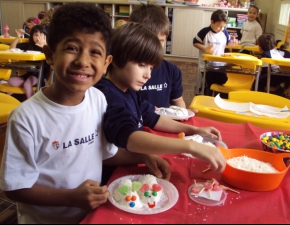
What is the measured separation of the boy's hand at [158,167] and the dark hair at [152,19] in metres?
0.95

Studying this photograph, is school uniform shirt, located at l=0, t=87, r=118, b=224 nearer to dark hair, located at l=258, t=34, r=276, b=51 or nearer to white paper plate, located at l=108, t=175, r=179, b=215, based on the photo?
white paper plate, located at l=108, t=175, r=179, b=215

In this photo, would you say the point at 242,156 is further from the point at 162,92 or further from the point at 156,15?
the point at 156,15

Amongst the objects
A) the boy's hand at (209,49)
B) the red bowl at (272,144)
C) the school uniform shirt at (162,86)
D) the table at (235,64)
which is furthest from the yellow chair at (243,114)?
the boy's hand at (209,49)

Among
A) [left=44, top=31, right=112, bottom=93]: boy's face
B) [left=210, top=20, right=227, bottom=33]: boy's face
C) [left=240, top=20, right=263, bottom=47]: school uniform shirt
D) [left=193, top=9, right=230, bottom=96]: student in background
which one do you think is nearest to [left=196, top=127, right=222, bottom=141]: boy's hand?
[left=44, top=31, right=112, bottom=93]: boy's face

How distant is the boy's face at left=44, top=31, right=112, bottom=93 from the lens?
2.57ft

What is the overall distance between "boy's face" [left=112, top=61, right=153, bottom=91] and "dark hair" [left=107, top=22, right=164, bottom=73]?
2 centimetres

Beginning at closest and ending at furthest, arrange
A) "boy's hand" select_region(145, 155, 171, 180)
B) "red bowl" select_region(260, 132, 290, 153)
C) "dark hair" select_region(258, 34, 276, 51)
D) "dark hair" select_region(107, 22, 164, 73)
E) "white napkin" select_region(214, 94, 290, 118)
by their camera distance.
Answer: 1. "boy's hand" select_region(145, 155, 171, 180)
2. "red bowl" select_region(260, 132, 290, 153)
3. "dark hair" select_region(107, 22, 164, 73)
4. "white napkin" select_region(214, 94, 290, 118)
5. "dark hair" select_region(258, 34, 276, 51)

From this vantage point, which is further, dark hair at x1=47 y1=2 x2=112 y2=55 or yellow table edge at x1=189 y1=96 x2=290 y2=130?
yellow table edge at x1=189 y1=96 x2=290 y2=130

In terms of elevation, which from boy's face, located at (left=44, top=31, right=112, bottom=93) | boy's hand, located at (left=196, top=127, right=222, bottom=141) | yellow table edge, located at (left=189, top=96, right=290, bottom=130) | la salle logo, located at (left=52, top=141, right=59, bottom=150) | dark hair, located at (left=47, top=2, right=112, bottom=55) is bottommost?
yellow table edge, located at (left=189, top=96, right=290, bottom=130)

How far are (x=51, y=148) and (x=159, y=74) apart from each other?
108 centimetres

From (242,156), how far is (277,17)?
6.03 metres

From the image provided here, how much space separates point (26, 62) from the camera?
10.7ft

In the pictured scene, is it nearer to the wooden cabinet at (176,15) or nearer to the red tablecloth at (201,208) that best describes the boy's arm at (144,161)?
the red tablecloth at (201,208)

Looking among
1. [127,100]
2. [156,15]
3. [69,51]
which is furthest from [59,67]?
[156,15]
